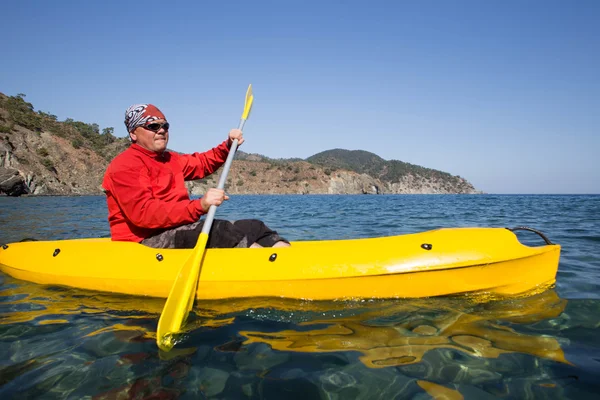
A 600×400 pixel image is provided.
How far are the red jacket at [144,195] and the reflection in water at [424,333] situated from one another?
1365mm

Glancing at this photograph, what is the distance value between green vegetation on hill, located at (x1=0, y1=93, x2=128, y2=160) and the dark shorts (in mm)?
53326

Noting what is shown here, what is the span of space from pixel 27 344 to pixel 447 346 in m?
2.87

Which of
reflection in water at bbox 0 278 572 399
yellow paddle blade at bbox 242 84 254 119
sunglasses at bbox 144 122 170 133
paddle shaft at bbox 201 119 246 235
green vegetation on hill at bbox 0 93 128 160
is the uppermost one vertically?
green vegetation on hill at bbox 0 93 128 160

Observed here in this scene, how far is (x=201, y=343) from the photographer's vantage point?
8.32 ft

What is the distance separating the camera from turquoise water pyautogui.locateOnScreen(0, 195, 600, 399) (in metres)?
1.98

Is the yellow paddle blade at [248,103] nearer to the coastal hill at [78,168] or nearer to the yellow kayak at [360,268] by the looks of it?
the yellow kayak at [360,268]

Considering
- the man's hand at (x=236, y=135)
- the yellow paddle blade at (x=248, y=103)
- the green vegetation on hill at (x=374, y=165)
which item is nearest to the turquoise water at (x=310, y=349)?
the man's hand at (x=236, y=135)

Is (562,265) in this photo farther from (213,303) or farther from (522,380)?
(213,303)

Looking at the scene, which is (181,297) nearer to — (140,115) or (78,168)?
(140,115)

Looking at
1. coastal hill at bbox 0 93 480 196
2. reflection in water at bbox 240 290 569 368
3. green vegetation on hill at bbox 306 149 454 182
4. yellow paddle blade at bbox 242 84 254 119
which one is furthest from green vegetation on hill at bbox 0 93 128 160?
green vegetation on hill at bbox 306 149 454 182

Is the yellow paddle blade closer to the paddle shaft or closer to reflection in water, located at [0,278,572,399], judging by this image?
the paddle shaft

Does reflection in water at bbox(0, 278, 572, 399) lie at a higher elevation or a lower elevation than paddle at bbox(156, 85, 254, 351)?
lower

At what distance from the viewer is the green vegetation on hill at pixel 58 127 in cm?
5125

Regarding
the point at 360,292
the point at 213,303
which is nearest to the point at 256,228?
the point at 213,303
